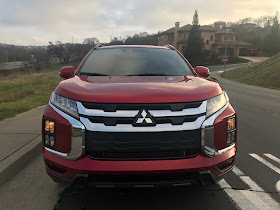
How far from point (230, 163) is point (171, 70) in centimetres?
155

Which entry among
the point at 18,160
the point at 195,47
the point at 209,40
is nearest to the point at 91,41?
the point at 209,40

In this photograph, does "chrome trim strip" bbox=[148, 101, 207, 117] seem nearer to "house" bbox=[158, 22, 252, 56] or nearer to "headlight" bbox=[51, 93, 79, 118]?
"headlight" bbox=[51, 93, 79, 118]

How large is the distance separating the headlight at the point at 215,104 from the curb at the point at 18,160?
2784 mm

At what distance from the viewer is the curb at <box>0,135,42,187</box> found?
3.66 metres

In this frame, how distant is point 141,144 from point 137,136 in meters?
0.08

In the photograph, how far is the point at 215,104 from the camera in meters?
2.69

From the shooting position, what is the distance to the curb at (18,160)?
366cm

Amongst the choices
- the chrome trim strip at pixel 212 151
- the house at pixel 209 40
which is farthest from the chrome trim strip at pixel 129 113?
the house at pixel 209 40

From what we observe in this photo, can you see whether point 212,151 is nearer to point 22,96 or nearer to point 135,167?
point 135,167

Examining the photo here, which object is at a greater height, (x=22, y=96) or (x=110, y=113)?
(x=110, y=113)

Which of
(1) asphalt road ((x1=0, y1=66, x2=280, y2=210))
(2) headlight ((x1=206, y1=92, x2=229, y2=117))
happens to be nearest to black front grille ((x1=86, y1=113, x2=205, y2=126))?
(2) headlight ((x1=206, y1=92, x2=229, y2=117))

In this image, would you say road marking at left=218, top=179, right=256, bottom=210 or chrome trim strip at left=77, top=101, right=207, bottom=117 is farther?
road marking at left=218, top=179, right=256, bottom=210

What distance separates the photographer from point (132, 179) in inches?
95.8

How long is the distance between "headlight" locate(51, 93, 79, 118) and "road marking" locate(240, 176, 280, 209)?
2.28 meters
